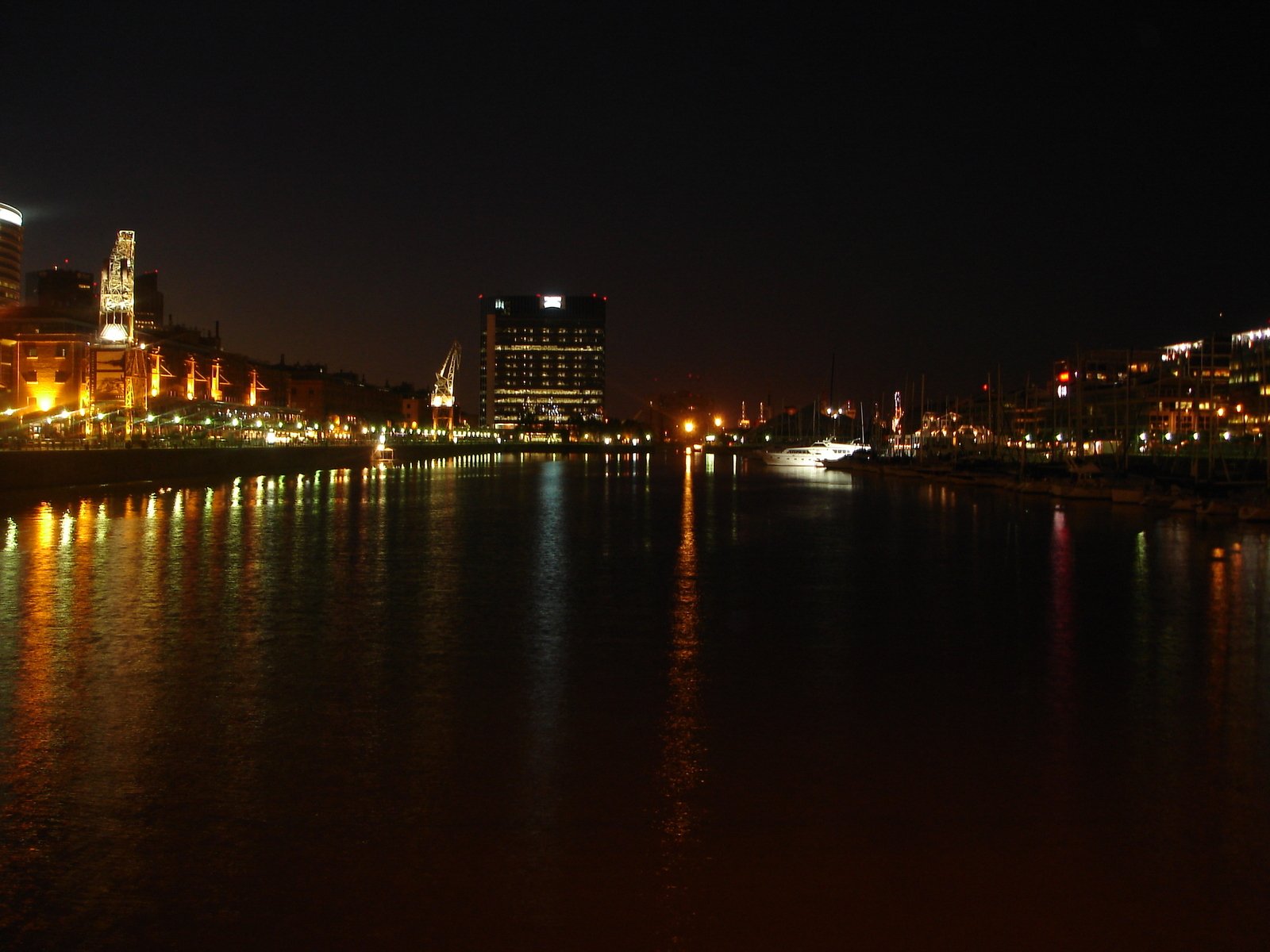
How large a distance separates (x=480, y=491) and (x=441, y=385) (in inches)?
4786

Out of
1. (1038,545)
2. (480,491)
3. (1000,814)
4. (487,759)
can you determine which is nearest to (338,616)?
(487,759)

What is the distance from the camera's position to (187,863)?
181 inches

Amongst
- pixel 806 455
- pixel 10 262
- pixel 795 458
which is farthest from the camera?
pixel 10 262

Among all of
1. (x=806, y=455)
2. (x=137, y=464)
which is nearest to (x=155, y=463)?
(x=137, y=464)

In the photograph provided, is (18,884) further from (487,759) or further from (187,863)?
(487,759)

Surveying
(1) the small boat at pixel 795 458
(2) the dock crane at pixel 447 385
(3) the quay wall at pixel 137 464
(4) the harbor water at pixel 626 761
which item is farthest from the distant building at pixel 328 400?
(4) the harbor water at pixel 626 761

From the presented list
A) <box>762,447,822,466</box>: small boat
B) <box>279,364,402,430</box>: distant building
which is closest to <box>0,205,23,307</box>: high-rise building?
<box>279,364,402,430</box>: distant building

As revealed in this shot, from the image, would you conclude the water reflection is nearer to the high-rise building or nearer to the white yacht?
the white yacht

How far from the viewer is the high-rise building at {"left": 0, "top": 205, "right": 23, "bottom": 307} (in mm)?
140125

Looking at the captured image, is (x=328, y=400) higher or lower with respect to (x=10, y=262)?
lower

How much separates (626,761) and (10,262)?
164 meters

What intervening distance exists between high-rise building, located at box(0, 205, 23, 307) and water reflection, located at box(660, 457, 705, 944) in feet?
495

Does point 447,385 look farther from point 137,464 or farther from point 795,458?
point 137,464

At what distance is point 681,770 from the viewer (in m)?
5.98
